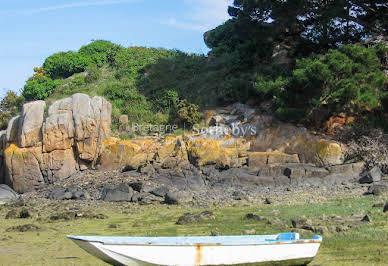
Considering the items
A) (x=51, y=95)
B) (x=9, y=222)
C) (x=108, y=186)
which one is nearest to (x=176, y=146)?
(x=108, y=186)

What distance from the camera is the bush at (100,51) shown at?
118 feet

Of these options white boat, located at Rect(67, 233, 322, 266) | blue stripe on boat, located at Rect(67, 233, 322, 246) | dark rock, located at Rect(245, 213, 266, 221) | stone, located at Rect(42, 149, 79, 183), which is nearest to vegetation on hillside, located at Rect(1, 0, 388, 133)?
stone, located at Rect(42, 149, 79, 183)

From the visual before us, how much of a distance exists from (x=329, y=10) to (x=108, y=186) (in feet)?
41.4

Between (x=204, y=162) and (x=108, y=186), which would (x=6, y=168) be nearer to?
(x=108, y=186)

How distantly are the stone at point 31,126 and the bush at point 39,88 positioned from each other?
7.78 meters

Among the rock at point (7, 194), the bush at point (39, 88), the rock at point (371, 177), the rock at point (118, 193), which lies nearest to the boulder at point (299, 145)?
the rock at point (371, 177)

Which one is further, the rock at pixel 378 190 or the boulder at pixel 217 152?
the boulder at pixel 217 152

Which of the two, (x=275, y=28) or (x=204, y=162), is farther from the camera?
(x=275, y=28)

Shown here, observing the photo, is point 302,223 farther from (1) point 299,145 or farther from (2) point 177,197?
(1) point 299,145

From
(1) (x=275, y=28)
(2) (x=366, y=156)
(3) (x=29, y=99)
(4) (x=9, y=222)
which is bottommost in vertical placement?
(4) (x=9, y=222)

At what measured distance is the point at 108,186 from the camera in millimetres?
20562

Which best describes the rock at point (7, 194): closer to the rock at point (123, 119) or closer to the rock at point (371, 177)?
the rock at point (123, 119)


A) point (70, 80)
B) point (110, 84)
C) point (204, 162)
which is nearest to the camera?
point (204, 162)

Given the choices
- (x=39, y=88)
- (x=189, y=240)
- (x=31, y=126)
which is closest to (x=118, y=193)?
(x=31, y=126)
